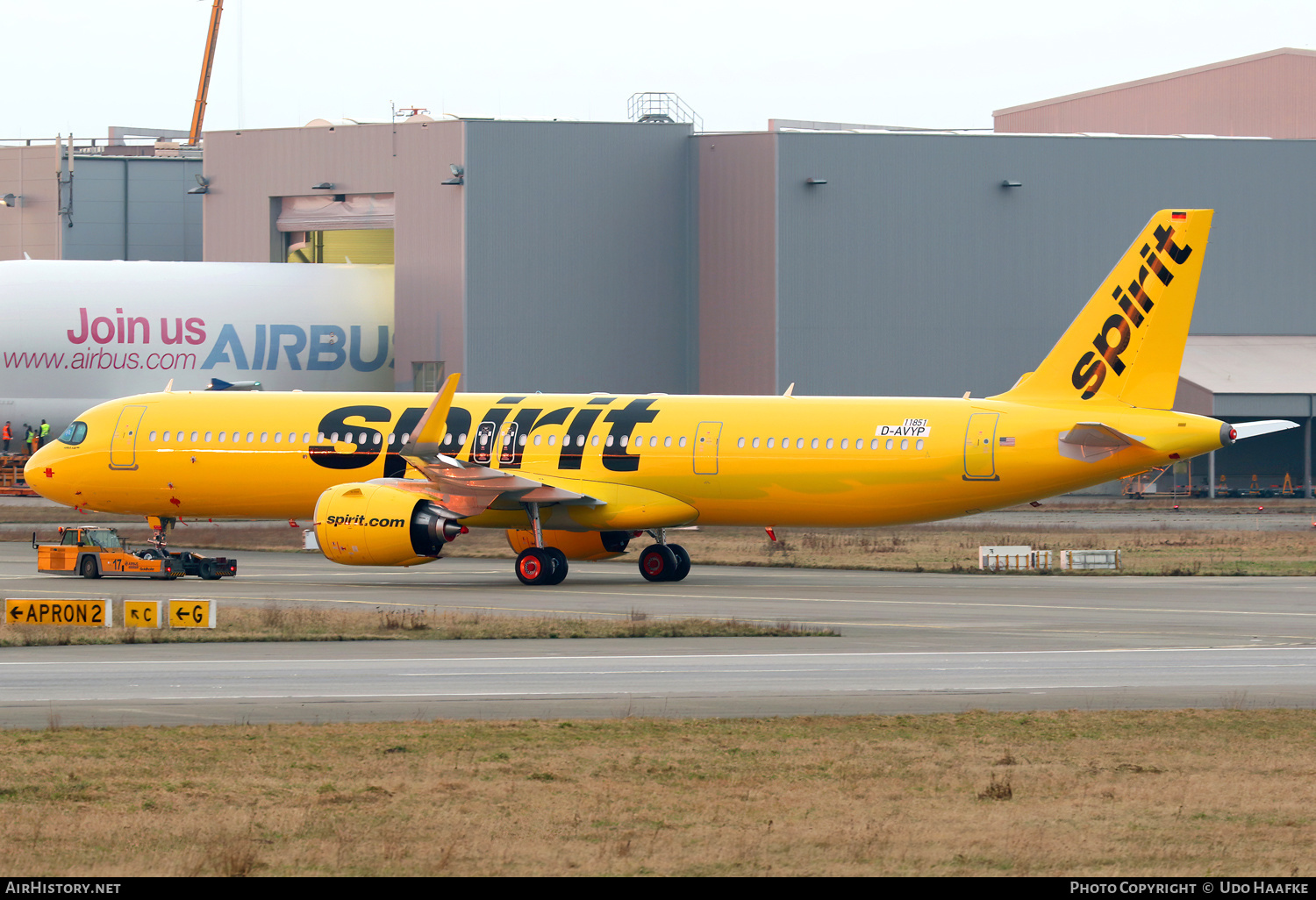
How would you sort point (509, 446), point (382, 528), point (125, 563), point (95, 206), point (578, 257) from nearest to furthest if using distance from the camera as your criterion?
point (382, 528), point (125, 563), point (509, 446), point (578, 257), point (95, 206)

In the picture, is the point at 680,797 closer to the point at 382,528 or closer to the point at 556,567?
the point at 382,528

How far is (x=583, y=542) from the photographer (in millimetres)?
41031

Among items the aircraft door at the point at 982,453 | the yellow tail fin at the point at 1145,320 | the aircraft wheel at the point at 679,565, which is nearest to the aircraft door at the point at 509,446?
the aircraft wheel at the point at 679,565

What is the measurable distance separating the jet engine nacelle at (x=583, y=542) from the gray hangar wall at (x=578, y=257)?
3289 cm

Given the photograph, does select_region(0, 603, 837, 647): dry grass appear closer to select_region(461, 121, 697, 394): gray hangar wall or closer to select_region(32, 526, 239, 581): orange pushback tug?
select_region(32, 526, 239, 581): orange pushback tug

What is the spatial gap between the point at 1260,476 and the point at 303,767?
79541 millimetres

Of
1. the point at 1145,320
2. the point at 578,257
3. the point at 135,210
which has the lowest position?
the point at 1145,320

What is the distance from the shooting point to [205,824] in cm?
1311

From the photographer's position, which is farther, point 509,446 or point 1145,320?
point 509,446

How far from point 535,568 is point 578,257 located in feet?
129

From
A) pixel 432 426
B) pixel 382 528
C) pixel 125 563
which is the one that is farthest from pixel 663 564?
pixel 125 563

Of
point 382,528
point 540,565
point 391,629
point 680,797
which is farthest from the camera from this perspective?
point 540,565

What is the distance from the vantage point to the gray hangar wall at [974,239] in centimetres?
7544

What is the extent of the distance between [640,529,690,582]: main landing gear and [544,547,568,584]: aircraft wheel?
8.24ft
